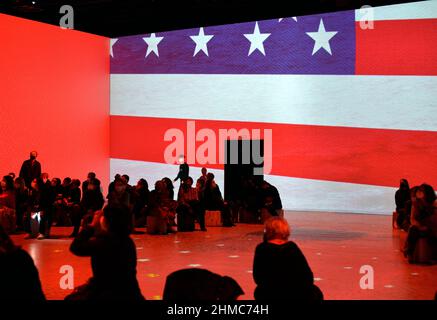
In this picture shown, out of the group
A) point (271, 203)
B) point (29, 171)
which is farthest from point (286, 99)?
point (29, 171)

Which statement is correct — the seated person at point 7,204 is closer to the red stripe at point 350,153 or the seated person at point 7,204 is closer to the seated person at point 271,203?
the seated person at point 271,203

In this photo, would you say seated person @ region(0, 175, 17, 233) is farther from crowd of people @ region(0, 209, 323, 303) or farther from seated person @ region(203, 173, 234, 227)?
crowd of people @ region(0, 209, 323, 303)

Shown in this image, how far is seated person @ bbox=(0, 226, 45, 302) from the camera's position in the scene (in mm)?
3271

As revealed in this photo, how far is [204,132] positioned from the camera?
17.3 meters

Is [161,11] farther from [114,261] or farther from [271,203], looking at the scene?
[114,261]

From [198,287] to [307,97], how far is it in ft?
43.6

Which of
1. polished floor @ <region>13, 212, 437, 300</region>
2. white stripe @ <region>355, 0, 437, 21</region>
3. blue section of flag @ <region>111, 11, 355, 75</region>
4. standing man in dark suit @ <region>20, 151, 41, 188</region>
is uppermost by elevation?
white stripe @ <region>355, 0, 437, 21</region>

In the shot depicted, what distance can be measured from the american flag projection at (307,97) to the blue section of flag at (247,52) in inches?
1.1

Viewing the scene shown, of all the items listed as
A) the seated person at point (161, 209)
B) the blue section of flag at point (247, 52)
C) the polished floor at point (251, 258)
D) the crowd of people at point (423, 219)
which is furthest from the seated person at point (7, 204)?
the blue section of flag at point (247, 52)

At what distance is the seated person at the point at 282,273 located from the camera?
13.0 feet

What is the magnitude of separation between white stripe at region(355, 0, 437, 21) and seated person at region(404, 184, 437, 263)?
323 inches

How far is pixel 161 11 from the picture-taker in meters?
16.4

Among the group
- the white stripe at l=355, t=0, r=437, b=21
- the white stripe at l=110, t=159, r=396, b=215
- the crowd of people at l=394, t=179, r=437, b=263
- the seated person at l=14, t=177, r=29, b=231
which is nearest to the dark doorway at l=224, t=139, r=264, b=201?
the white stripe at l=110, t=159, r=396, b=215

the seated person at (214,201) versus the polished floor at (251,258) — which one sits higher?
the seated person at (214,201)
